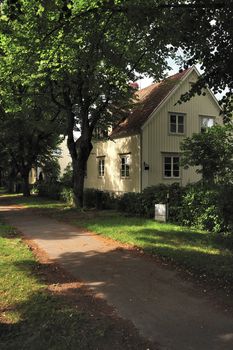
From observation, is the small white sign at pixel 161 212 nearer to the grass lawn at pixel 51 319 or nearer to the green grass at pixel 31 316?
the green grass at pixel 31 316

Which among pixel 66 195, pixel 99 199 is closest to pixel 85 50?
pixel 99 199

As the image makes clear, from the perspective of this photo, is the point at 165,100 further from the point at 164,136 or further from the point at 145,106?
the point at 164,136

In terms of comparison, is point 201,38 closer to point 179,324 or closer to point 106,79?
point 179,324

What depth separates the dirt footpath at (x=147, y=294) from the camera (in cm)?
521

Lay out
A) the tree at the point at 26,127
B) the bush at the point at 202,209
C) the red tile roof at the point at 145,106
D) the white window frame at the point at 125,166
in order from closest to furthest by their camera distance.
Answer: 1. the bush at the point at 202,209
2. the tree at the point at 26,127
3. the red tile roof at the point at 145,106
4. the white window frame at the point at 125,166

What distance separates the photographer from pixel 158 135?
27781 millimetres

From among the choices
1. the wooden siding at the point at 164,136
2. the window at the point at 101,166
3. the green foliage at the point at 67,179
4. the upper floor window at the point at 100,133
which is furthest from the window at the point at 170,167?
the green foliage at the point at 67,179

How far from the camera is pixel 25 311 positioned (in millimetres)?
6129

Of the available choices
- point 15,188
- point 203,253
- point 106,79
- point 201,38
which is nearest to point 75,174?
point 106,79

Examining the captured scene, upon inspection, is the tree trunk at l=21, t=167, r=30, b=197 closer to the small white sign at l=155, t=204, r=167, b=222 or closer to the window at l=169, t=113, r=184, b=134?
Result: the window at l=169, t=113, r=184, b=134

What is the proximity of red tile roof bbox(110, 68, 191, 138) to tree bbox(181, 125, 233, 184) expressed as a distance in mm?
8965

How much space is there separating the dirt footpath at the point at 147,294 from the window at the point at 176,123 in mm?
17510

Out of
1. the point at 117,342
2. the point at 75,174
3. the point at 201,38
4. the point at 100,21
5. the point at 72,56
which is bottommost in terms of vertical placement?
the point at 117,342

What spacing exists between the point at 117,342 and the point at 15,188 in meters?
43.2
